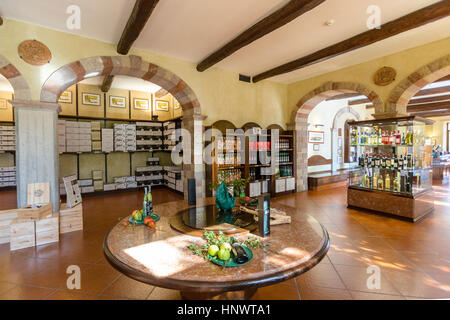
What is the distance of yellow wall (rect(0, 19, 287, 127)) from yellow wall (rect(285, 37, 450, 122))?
50.9 inches

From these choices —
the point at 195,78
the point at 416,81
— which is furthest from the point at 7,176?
the point at 416,81

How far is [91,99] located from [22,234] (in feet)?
15.5

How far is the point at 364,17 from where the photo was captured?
3.28m

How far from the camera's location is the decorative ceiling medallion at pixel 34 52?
10.9 feet

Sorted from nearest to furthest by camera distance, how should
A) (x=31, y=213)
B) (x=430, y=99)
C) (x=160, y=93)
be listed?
(x=31, y=213) < (x=160, y=93) < (x=430, y=99)

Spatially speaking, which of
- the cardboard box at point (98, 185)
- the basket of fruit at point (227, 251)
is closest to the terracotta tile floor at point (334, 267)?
the basket of fruit at point (227, 251)

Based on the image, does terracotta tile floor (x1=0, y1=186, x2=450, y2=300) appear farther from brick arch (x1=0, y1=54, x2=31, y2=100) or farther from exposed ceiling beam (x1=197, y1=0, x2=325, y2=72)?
exposed ceiling beam (x1=197, y1=0, x2=325, y2=72)

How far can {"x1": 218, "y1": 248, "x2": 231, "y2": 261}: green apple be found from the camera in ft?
4.15

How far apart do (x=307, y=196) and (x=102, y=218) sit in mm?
4994

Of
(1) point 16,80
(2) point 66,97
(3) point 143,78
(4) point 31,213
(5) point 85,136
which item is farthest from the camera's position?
(2) point 66,97

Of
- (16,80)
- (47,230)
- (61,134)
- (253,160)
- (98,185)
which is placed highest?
(16,80)

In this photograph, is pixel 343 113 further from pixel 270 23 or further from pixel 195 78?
pixel 270 23

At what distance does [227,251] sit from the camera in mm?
1286

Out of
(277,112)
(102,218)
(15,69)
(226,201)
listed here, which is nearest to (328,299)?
(226,201)
